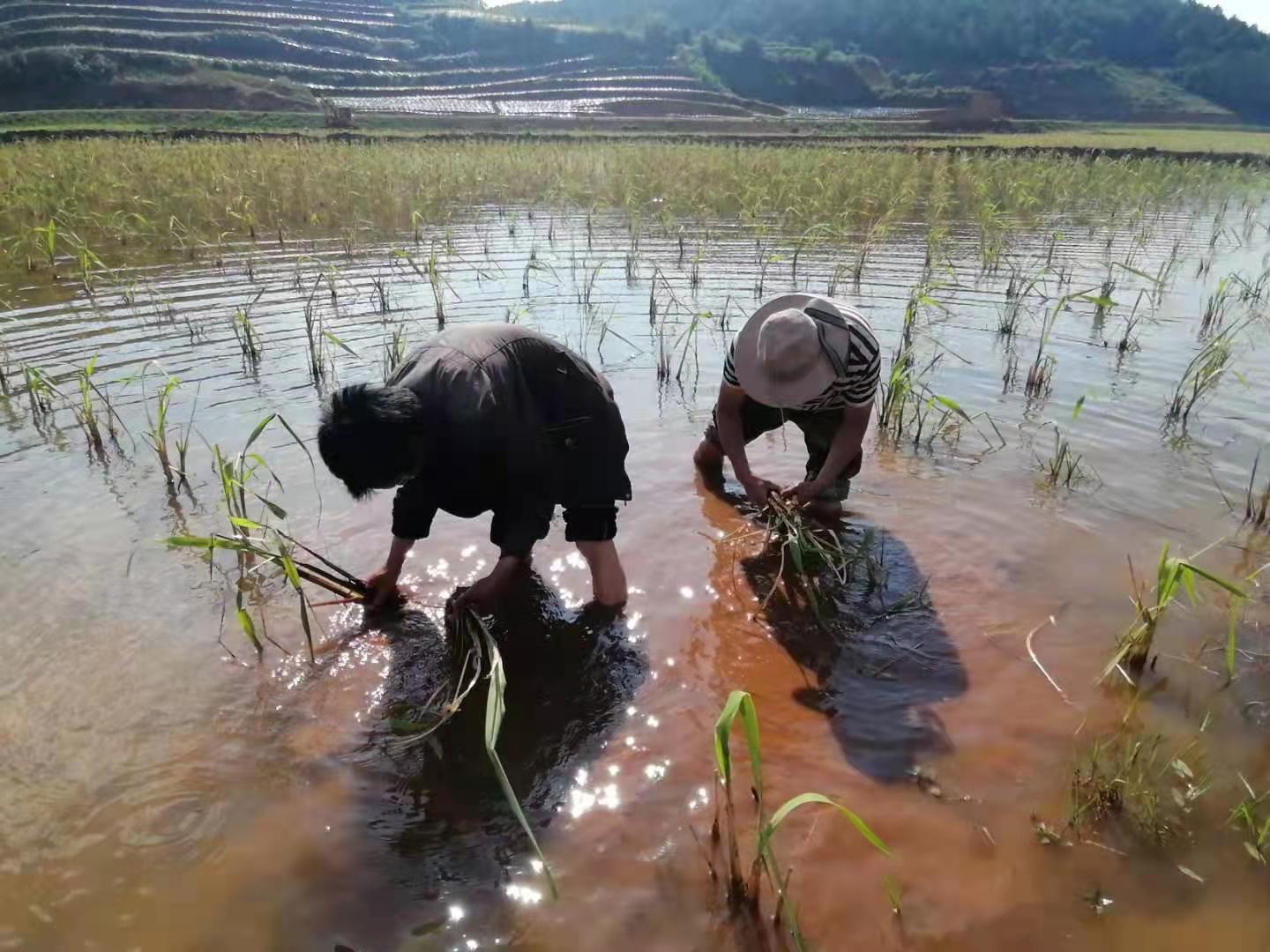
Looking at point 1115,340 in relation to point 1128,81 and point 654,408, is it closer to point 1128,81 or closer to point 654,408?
point 654,408

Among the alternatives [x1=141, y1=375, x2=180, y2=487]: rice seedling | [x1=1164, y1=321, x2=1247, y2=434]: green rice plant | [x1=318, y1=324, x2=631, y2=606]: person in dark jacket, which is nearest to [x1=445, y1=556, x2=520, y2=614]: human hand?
[x1=318, y1=324, x2=631, y2=606]: person in dark jacket

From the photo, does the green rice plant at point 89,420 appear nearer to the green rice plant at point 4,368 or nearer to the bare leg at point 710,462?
the green rice plant at point 4,368

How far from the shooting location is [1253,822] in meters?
1.81

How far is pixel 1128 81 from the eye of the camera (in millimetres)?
60344

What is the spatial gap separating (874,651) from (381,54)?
188ft

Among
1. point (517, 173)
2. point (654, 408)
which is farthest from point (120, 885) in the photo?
point (517, 173)

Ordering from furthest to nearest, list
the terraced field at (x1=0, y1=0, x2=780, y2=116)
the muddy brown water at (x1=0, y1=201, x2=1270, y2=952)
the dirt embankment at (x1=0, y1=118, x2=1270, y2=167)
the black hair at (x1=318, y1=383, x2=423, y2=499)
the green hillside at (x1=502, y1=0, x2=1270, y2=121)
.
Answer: the green hillside at (x1=502, y1=0, x2=1270, y2=121) → the terraced field at (x1=0, y1=0, x2=780, y2=116) → the dirt embankment at (x1=0, y1=118, x2=1270, y2=167) → the black hair at (x1=318, y1=383, x2=423, y2=499) → the muddy brown water at (x1=0, y1=201, x2=1270, y2=952)

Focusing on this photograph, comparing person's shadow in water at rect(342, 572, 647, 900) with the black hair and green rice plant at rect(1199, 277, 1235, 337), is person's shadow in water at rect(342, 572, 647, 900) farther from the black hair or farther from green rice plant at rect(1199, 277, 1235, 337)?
green rice plant at rect(1199, 277, 1235, 337)

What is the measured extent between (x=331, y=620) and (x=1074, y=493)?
314 cm

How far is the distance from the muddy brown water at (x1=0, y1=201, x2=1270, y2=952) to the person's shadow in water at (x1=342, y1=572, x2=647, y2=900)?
1 cm

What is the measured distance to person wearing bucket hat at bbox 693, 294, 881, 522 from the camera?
110 inches

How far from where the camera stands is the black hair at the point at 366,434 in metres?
1.83

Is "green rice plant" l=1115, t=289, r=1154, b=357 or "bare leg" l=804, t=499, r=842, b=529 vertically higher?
"green rice plant" l=1115, t=289, r=1154, b=357

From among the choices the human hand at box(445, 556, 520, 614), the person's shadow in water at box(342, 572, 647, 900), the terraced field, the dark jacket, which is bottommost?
the person's shadow in water at box(342, 572, 647, 900)
